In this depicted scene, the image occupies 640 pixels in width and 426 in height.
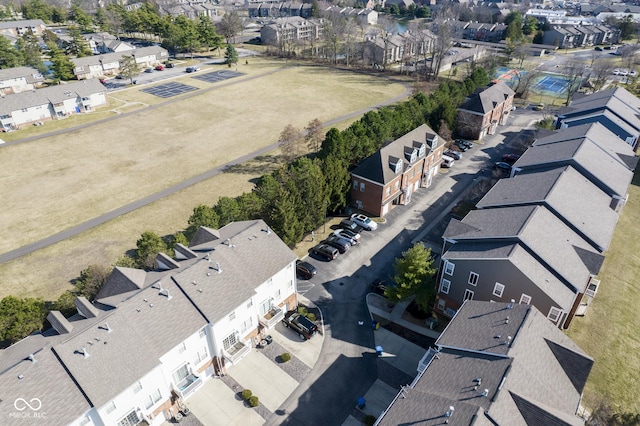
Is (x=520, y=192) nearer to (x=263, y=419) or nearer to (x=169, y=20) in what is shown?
(x=263, y=419)

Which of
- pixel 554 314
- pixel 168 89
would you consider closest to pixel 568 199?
pixel 554 314

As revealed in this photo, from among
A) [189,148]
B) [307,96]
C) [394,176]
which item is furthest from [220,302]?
[307,96]

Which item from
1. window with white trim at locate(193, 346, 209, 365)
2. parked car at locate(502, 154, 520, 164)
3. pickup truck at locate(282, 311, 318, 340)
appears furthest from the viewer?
parked car at locate(502, 154, 520, 164)

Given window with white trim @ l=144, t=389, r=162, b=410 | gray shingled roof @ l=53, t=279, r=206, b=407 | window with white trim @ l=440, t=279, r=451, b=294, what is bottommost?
window with white trim @ l=144, t=389, r=162, b=410

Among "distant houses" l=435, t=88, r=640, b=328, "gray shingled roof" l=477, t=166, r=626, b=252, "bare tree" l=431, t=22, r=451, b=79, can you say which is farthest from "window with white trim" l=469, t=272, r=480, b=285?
"bare tree" l=431, t=22, r=451, b=79

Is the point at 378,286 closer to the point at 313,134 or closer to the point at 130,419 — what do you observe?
the point at 130,419

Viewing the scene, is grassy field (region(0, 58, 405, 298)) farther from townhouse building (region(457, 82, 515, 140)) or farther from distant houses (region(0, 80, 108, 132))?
townhouse building (region(457, 82, 515, 140))

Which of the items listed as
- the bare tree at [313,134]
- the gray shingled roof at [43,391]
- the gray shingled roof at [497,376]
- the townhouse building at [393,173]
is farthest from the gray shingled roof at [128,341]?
→ the bare tree at [313,134]
